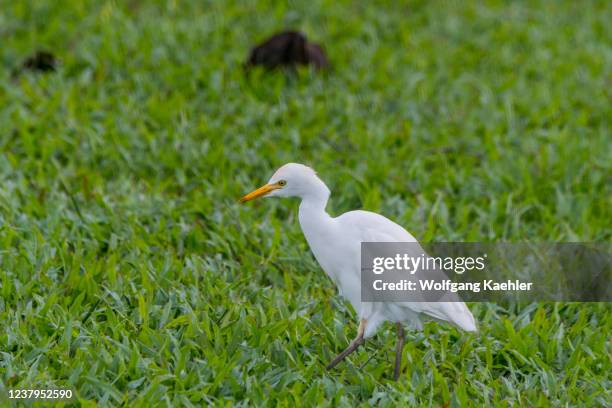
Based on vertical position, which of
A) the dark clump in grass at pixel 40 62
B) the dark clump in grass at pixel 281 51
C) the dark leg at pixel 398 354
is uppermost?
the dark clump in grass at pixel 40 62

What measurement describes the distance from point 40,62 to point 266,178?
2291 millimetres

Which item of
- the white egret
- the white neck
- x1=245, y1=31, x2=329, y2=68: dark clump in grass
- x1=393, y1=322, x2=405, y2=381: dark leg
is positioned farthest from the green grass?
the white neck

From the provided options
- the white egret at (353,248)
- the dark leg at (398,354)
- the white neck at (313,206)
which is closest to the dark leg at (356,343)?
the white egret at (353,248)

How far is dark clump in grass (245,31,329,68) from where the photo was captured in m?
7.24

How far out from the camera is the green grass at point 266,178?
13.0 feet

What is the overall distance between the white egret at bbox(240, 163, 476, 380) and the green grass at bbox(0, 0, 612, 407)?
0.26 m

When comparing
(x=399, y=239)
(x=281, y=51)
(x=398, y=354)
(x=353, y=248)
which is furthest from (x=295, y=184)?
(x=281, y=51)

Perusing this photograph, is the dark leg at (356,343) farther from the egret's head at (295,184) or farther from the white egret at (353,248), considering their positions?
the egret's head at (295,184)

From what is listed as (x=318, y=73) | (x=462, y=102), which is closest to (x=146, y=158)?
(x=318, y=73)

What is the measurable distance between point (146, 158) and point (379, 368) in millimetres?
2579

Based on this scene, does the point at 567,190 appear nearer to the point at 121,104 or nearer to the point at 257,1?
the point at 121,104

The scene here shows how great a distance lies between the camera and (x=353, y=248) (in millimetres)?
3816

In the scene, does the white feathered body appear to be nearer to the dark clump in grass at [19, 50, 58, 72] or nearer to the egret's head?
the egret's head

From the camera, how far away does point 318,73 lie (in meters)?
7.32
